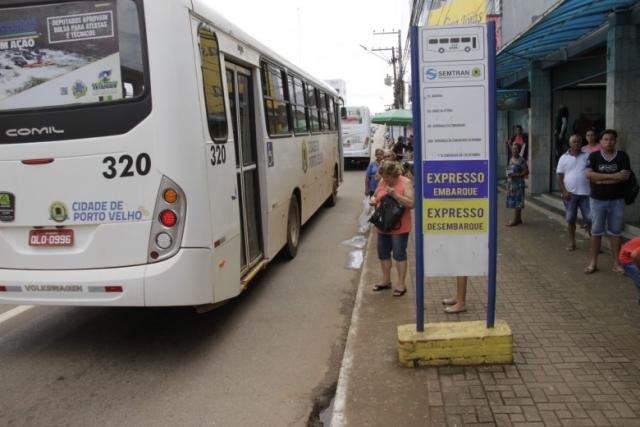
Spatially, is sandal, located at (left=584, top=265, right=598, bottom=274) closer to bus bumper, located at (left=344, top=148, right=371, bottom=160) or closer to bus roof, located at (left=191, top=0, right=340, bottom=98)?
bus roof, located at (left=191, top=0, right=340, bottom=98)

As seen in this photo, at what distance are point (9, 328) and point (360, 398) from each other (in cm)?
388

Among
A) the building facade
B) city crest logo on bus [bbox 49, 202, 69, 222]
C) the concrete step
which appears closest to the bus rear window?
city crest logo on bus [bbox 49, 202, 69, 222]

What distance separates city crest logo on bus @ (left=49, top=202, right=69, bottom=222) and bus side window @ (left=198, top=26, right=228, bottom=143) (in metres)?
1.32

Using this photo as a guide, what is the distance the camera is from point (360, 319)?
18.6ft

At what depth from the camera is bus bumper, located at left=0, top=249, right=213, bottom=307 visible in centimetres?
454

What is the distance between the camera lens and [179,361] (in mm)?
4984

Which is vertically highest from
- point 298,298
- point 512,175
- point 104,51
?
point 104,51

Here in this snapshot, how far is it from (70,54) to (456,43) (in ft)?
9.77

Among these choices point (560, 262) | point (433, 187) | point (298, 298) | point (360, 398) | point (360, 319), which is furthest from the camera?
point (560, 262)

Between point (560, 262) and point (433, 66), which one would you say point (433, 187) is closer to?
point (433, 66)

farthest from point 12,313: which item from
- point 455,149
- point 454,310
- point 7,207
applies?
point 455,149

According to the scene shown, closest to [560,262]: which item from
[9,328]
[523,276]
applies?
[523,276]

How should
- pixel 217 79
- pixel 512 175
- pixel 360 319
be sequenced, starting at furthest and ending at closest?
pixel 512 175
pixel 360 319
pixel 217 79

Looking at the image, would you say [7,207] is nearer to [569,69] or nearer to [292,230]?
[292,230]
